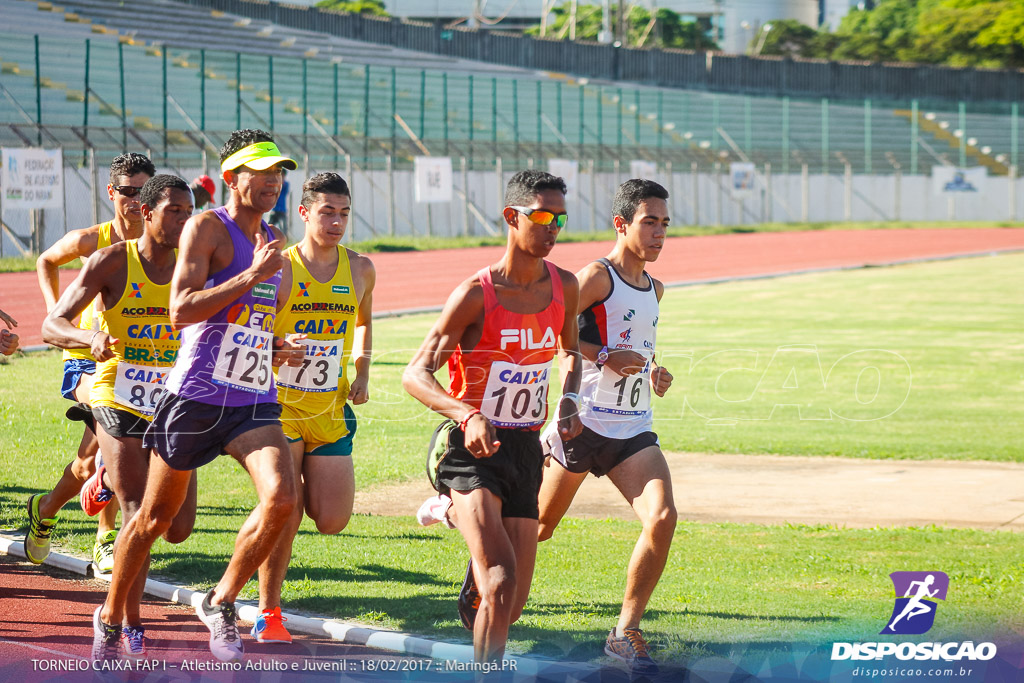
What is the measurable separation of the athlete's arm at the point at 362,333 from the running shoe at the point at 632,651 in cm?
182

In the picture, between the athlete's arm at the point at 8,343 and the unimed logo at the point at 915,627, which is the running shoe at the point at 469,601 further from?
the athlete's arm at the point at 8,343

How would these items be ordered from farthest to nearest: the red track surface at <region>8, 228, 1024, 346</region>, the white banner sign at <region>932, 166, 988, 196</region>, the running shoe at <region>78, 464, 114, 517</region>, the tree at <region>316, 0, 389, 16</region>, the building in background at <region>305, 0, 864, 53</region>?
the building in background at <region>305, 0, 864, 53</region> → the tree at <region>316, 0, 389, 16</region> → the white banner sign at <region>932, 166, 988, 196</region> → the red track surface at <region>8, 228, 1024, 346</region> → the running shoe at <region>78, 464, 114, 517</region>

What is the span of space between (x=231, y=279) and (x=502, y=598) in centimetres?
180

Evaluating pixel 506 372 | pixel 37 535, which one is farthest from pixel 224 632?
pixel 37 535

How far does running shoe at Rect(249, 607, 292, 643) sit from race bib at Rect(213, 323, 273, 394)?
1.22 metres

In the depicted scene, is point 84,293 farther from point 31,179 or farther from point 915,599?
point 31,179

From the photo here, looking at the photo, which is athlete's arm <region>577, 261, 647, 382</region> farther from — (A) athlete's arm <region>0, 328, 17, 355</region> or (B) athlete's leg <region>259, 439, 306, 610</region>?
(A) athlete's arm <region>0, 328, 17, 355</region>

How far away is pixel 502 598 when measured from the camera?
507cm

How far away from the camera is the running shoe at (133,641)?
18.7 ft

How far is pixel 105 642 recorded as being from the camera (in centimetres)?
571

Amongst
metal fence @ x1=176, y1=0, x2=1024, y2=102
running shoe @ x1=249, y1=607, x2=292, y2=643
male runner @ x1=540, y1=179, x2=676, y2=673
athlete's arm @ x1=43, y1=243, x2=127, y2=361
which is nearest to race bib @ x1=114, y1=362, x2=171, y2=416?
athlete's arm @ x1=43, y1=243, x2=127, y2=361

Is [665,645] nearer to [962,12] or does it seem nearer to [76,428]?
[76,428]

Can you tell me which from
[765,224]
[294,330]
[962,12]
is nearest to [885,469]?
[294,330]

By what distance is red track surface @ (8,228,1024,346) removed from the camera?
2308 cm
